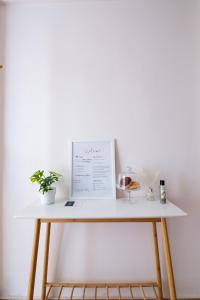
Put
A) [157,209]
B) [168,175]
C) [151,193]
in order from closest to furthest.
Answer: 1. [157,209]
2. [151,193]
3. [168,175]

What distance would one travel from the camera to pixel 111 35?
4.52ft

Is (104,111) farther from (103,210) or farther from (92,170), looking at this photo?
(103,210)

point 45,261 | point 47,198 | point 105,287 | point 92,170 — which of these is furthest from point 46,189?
point 105,287

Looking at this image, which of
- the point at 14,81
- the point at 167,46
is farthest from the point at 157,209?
the point at 14,81

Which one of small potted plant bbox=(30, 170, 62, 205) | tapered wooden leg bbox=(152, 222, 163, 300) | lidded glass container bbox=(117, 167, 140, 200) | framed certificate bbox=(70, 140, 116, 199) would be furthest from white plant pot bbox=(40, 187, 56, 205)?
tapered wooden leg bbox=(152, 222, 163, 300)

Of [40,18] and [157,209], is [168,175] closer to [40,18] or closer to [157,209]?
[157,209]

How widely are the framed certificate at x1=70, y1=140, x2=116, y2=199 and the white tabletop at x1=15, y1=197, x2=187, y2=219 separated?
9cm

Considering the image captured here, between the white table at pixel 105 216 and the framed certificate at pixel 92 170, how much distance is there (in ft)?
0.28

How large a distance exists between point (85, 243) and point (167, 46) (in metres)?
1.69

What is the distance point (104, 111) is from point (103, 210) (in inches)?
29.5

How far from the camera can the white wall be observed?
1.34 metres

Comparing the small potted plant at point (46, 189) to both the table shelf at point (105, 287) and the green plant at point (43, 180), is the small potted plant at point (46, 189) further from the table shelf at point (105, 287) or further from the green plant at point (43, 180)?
the table shelf at point (105, 287)

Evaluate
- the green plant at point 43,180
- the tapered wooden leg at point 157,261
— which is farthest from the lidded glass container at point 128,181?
the green plant at point 43,180

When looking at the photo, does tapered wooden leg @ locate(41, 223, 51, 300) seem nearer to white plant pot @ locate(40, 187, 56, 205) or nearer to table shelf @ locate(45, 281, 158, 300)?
table shelf @ locate(45, 281, 158, 300)
